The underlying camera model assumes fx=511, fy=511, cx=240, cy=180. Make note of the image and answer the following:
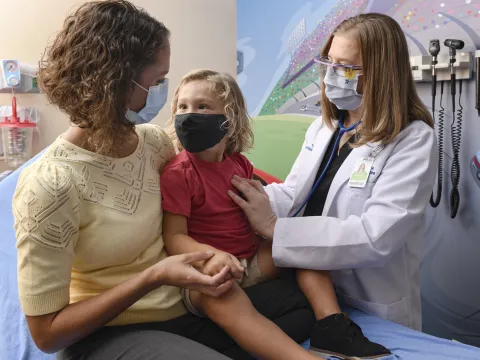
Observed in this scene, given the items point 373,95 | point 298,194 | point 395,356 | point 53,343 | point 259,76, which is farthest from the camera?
point 259,76

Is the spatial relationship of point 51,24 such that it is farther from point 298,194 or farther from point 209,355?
point 209,355

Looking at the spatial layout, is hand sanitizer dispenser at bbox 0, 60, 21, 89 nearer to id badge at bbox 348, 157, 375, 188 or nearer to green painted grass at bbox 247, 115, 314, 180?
green painted grass at bbox 247, 115, 314, 180

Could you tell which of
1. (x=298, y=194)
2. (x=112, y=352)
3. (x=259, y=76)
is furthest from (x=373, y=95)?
(x=259, y=76)

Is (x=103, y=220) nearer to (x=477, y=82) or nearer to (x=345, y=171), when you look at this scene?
(x=345, y=171)

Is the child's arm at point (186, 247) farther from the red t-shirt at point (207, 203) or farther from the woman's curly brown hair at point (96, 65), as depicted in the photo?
the woman's curly brown hair at point (96, 65)

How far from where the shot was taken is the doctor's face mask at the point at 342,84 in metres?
Answer: 1.76

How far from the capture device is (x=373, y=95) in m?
1.73

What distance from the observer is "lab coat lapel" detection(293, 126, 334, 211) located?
193 centimetres

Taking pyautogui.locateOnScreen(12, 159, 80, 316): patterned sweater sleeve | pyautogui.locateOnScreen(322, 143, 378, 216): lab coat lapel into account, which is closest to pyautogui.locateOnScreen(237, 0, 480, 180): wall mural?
pyautogui.locateOnScreen(322, 143, 378, 216): lab coat lapel

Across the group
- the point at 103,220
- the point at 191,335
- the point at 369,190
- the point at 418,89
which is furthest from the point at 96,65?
the point at 418,89

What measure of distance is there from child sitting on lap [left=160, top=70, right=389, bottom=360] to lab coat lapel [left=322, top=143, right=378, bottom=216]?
28 cm

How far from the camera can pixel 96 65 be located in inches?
50.4

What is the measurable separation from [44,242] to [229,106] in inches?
29.6

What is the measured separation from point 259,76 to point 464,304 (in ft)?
5.89
